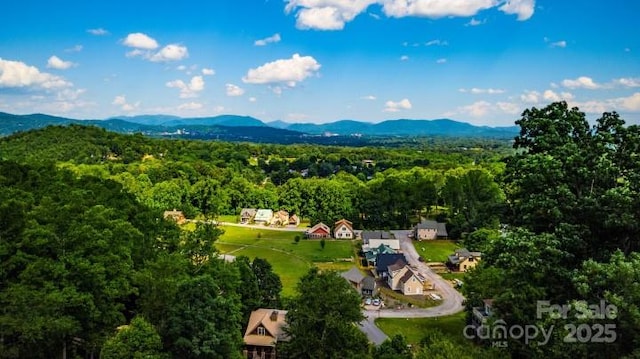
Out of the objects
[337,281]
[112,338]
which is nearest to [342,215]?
[337,281]

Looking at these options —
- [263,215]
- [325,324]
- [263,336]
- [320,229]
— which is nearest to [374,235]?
[320,229]

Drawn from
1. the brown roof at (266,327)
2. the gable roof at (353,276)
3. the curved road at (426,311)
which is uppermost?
the brown roof at (266,327)

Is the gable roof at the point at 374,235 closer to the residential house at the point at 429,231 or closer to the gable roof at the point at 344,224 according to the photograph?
the gable roof at the point at 344,224

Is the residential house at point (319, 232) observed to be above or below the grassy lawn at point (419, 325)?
above

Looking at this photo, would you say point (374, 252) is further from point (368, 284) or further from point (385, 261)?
point (368, 284)

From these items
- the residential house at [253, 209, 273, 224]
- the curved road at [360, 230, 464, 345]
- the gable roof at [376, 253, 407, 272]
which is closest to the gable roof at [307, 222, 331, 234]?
the residential house at [253, 209, 273, 224]

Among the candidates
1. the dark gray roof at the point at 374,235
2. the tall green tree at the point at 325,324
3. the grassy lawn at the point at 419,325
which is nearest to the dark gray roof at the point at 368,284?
the grassy lawn at the point at 419,325

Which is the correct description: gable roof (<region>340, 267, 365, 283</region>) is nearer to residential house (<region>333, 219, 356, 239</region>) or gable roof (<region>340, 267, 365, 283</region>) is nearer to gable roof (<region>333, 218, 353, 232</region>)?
residential house (<region>333, 219, 356, 239</region>)
